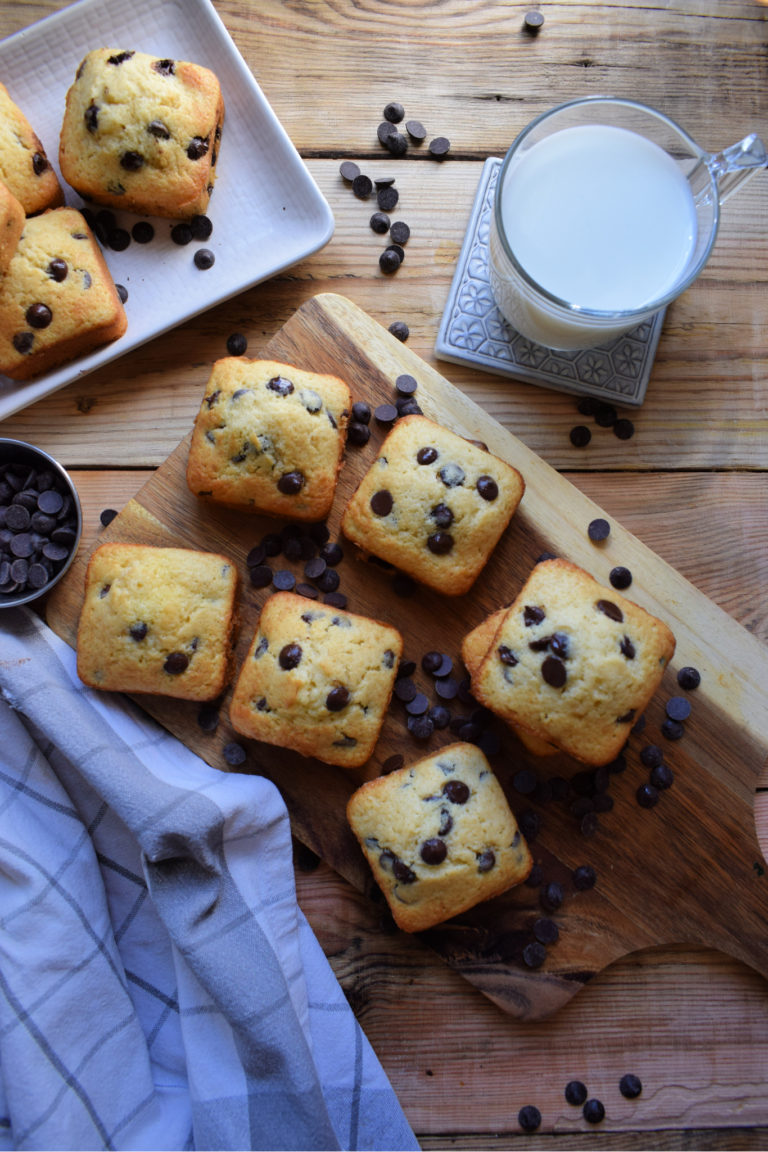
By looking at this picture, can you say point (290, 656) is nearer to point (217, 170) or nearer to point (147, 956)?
point (147, 956)

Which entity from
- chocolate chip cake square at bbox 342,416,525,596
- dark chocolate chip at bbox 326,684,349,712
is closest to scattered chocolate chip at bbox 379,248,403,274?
chocolate chip cake square at bbox 342,416,525,596

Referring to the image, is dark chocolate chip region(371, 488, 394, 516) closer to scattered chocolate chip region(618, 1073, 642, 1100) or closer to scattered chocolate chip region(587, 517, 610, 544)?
scattered chocolate chip region(587, 517, 610, 544)

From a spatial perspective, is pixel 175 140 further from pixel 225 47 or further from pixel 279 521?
pixel 279 521

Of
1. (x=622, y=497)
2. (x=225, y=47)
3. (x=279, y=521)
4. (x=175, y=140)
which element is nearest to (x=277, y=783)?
(x=279, y=521)

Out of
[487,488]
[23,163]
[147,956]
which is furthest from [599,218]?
[147,956]

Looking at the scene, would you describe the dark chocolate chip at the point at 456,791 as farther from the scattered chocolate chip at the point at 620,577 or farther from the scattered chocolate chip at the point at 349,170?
the scattered chocolate chip at the point at 349,170

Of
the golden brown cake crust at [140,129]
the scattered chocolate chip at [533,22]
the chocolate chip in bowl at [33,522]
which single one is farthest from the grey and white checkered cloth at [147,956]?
the scattered chocolate chip at [533,22]
